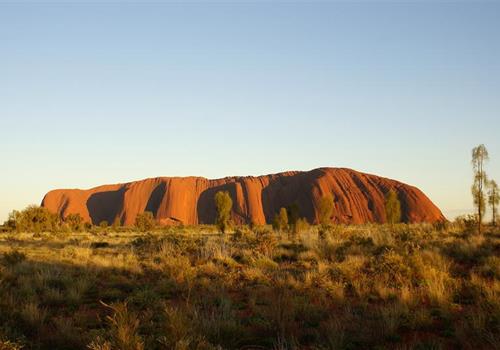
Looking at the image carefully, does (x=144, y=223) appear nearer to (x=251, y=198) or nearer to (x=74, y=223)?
(x=74, y=223)

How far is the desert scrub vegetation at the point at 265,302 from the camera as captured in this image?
575cm

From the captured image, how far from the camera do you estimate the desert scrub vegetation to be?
5746 mm

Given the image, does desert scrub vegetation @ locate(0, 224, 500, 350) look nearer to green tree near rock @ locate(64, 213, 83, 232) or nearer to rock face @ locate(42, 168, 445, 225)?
green tree near rock @ locate(64, 213, 83, 232)

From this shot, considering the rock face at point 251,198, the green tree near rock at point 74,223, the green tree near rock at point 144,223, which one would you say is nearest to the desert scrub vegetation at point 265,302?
the green tree near rock at point 74,223

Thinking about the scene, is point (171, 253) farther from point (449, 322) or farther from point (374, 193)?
point (374, 193)

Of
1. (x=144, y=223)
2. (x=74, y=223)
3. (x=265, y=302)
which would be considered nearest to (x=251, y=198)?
(x=144, y=223)

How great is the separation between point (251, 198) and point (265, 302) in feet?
319

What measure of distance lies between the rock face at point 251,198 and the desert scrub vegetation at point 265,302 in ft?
249

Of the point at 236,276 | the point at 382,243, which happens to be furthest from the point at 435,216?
the point at 236,276

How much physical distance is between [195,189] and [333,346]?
368 feet

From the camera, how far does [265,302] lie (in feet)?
27.7

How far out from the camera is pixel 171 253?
1551 centimetres

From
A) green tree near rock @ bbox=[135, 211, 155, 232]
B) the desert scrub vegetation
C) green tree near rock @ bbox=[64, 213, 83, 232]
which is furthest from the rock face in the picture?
the desert scrub vegetation

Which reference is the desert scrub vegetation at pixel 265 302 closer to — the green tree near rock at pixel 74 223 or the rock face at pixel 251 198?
the green tree near rock at pixel 74 223
